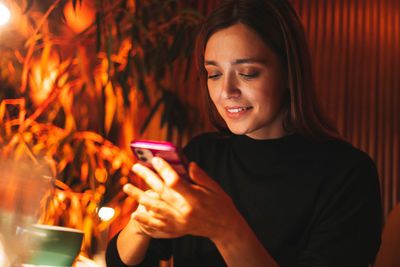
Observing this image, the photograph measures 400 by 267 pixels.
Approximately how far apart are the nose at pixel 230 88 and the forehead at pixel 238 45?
5 centimetres

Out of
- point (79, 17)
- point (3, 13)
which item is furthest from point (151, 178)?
point (79, 17)

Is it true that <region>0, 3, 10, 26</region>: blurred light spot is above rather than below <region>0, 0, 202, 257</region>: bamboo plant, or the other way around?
above

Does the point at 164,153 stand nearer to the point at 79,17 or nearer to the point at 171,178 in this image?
the point at 171,178

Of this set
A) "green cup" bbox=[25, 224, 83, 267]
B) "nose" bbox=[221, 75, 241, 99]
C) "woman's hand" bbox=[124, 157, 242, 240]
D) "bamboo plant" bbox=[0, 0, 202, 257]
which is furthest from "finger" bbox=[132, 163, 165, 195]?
"bamboo plant" bbox=[0, 0, 202, 257]

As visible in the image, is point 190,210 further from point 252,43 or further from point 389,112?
point 389,112

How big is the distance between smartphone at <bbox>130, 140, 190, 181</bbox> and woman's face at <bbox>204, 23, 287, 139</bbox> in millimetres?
319

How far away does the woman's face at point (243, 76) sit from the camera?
959 millimetres

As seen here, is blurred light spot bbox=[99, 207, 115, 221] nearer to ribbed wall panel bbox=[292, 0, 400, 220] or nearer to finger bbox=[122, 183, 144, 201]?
finger bbox=[122, 183, 144, 201]

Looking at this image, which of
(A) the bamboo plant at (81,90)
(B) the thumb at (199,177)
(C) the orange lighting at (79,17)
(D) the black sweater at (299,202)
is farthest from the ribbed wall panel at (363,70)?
(B) the thumb at (199,177)

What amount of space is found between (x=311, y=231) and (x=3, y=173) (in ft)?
2.41

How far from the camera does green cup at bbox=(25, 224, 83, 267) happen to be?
77 cm

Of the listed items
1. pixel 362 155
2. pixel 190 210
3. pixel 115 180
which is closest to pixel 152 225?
pixel 190 210

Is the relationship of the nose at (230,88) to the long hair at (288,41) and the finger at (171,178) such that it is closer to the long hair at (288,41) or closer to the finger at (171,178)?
the long hair at (288,41)

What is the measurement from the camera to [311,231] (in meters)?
1.01
